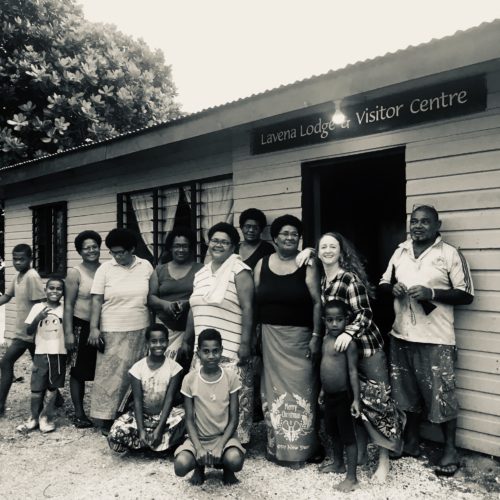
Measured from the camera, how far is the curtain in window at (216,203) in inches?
229

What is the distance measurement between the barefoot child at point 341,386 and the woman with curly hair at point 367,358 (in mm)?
87

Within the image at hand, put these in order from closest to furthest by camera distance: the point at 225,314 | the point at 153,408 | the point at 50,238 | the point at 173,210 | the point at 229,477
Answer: the point at 229,477
the point at 225,314
the point at 153,408
the point at 173,210
the point at 50,238

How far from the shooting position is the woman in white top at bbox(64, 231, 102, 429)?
4711 millimetres

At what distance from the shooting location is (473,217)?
382 centimetres

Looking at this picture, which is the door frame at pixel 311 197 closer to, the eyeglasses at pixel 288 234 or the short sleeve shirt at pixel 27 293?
the eyeglasses at pixel 288 234

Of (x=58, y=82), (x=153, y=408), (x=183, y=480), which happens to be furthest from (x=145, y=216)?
(x=58, y=82)

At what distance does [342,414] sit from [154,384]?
151 centimetres

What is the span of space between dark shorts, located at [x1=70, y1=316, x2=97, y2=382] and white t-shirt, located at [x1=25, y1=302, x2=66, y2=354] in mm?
137

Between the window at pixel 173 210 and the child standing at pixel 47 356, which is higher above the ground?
the window at pixel 173 210

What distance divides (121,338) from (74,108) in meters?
10.3

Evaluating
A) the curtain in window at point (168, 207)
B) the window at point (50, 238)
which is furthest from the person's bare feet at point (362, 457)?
the window at point (50, 238)

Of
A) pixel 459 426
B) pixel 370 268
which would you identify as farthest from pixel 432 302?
pixel 370 268

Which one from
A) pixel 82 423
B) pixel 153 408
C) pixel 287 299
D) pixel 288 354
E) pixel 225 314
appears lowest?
pixel 82 423

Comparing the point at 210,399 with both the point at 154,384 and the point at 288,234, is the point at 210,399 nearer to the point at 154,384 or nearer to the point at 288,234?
the point at 154,384
